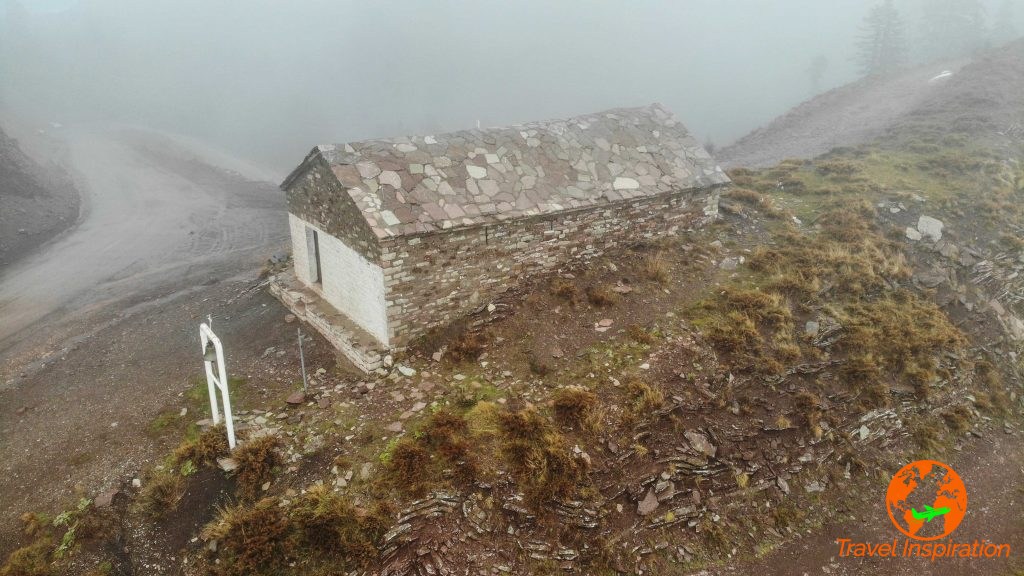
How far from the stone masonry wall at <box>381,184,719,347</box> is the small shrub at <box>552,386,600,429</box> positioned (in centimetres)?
349

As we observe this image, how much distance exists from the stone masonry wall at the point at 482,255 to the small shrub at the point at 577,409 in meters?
3.49

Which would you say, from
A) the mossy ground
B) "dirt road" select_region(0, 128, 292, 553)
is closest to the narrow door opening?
"dirt road" select_region(0, 128, 292, 553)

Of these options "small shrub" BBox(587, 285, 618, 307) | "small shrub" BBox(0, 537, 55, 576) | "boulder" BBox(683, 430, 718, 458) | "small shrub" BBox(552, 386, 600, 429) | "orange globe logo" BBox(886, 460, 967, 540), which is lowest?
"orange globe logo" BBox(886, 460, 967, 540)

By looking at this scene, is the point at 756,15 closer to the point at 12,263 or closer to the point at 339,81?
the point at 339,81

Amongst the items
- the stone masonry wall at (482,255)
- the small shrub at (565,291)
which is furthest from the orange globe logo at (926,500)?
the stone masonry wall at (482,255)

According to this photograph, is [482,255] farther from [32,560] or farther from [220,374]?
[32,560]

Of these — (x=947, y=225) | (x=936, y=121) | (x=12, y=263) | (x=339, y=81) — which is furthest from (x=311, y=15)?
(x=947, y=225)

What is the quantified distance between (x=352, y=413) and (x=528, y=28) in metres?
96.2

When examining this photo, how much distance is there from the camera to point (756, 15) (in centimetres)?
9675

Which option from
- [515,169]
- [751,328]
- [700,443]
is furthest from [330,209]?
[751,328]

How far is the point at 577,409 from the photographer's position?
8.73m

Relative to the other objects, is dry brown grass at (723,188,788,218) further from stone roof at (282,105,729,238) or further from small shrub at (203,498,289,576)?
small shrub at (203,498,289,576)

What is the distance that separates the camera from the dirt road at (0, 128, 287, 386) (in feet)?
48.4

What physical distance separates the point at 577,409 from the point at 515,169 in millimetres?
6097
